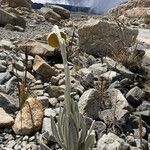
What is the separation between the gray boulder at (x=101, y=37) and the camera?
20.7ft

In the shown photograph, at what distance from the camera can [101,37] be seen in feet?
21.3

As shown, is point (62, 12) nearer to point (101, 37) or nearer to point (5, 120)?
point (101, 37)

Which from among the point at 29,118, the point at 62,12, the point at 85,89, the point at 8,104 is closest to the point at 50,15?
the point at 62,12

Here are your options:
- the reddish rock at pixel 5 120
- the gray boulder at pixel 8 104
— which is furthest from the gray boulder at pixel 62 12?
the reddish rock at pixel 5 120

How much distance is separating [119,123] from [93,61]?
189 cm

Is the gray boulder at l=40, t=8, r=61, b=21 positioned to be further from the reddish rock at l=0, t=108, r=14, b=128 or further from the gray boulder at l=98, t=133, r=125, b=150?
the gray boulder at l=98, t=133, r=125, b=150

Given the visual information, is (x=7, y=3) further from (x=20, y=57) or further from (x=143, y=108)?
(x=143, y=108)

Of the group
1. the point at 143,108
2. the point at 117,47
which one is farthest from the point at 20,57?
the point at 143,108

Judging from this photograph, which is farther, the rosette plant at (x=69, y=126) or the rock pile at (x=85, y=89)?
the rock pile at (x=85, y=89)

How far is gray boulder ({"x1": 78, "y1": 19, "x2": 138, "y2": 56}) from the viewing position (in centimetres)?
631

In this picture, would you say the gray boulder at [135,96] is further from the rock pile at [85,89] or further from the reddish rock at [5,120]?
the reddish rock at [5,120]

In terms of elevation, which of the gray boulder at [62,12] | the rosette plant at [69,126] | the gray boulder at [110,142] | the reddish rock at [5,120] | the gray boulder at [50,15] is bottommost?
the gray boulder at [62,12]

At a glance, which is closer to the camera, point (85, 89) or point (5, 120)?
point (5, 120)

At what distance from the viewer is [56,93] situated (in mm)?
4535
